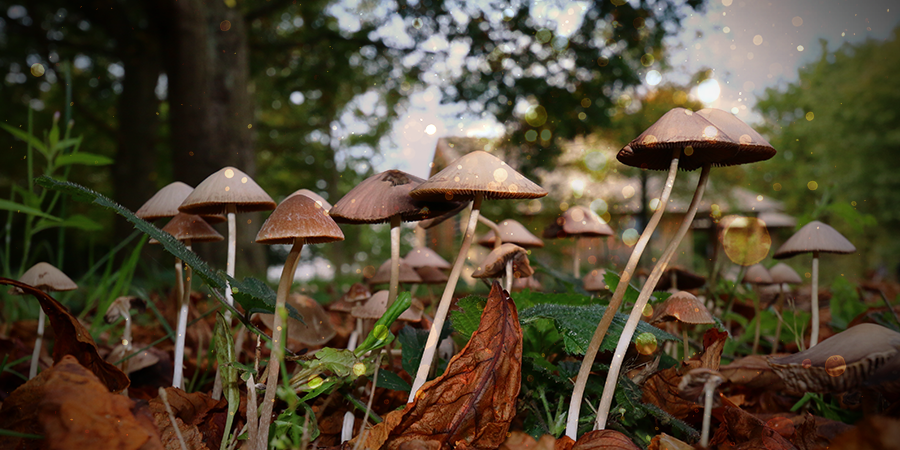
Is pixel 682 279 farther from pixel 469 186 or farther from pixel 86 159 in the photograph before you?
pixel 86 159

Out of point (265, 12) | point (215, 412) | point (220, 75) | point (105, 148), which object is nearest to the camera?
point (215, 412)

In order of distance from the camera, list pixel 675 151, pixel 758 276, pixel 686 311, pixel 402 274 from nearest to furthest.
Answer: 1. pixel 675 151
2. pixel 686 311
3. pixel 402 274
4. pixel 758 276

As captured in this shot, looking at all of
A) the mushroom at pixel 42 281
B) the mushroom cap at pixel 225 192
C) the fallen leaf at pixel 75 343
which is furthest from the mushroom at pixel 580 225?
the mushroom at pixel 42 281

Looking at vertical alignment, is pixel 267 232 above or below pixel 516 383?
above

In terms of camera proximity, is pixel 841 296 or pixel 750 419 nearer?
pixel 750 419

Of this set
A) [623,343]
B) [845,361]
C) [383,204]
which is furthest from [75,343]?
[845,361]

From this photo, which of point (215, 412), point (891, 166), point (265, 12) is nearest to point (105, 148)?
point (265, 12)

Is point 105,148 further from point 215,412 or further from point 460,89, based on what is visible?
point 215,412

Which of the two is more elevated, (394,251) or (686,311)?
A: (394,251)
